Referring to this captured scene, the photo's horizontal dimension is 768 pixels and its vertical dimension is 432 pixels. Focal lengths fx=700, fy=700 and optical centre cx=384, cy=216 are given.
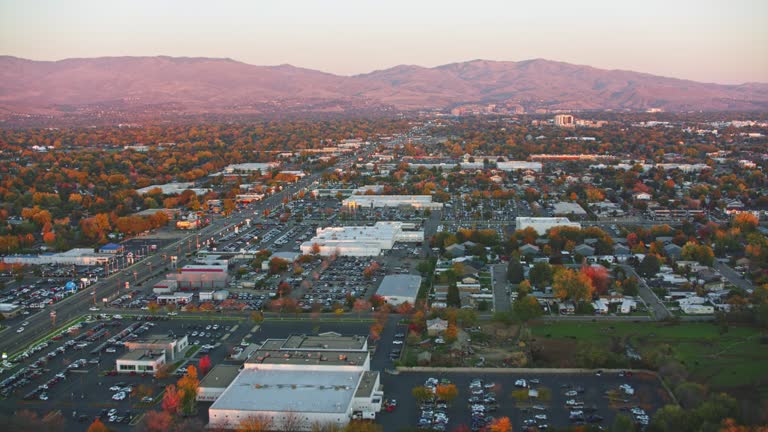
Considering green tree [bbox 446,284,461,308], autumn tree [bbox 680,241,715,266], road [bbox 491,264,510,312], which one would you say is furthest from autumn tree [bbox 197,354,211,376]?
autumn tree [bbox 680,241,715,266]

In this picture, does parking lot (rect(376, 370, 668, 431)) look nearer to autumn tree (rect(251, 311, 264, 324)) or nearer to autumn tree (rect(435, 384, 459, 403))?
autumn tree (rect(435, 384, 459, 403))

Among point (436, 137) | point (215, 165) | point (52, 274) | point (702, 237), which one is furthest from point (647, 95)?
point (52, 274)

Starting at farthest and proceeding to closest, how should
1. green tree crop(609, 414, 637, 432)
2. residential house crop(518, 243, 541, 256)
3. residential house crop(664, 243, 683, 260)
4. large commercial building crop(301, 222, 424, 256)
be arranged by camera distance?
1. large commercial building crop(301, 222, 424, 256)
2. residential house crop(518, 243, 541, 256)
3. residential house crop(664, 243, 683, 260)
4. green tree crop(609, 414, 637, 432)

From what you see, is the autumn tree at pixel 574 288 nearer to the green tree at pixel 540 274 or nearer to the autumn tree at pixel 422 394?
the green tree at pixel 540 274

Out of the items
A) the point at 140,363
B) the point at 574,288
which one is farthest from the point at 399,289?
the point at 140,363

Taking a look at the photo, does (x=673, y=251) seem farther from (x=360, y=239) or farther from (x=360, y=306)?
(x=360, y=306)

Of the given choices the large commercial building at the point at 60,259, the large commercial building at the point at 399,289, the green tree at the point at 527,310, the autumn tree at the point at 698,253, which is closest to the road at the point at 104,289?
the large commercial building at the point at 60,259

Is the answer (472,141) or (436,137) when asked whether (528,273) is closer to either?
(472,141)
